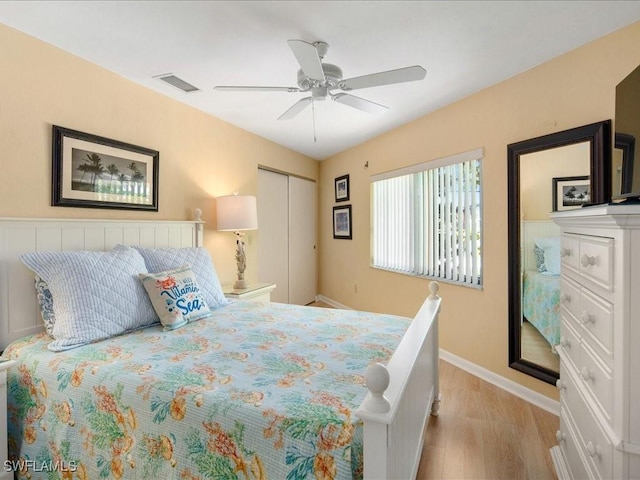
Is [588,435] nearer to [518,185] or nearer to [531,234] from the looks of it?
[531,234]

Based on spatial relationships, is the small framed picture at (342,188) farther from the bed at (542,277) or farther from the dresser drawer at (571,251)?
the dresser drawer at (571,251)

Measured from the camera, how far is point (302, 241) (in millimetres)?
5332

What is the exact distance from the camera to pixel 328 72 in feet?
7.10

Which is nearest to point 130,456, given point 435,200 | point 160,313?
point 160,313

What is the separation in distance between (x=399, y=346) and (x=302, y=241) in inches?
155

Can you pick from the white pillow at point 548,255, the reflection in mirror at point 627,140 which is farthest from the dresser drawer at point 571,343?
the white pillow at point 548,255

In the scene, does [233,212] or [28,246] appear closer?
[28,246]

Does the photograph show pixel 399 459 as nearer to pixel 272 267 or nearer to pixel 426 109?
pixel 426 109

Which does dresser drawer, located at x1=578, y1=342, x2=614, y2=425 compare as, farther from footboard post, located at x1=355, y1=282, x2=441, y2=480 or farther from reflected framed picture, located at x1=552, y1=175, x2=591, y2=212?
reflected framed picture, located at x1=552, y1=175, x2=591, y2=212

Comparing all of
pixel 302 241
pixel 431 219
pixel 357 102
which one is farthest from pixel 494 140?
pixel 302 241

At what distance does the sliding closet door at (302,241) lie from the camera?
16.6 ft

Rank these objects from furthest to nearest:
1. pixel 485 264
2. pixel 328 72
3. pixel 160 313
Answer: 1. pixel 485 264
2. pixel 328 72
3. pixel 160 313

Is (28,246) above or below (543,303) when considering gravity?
above

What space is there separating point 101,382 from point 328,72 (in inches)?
79.9
